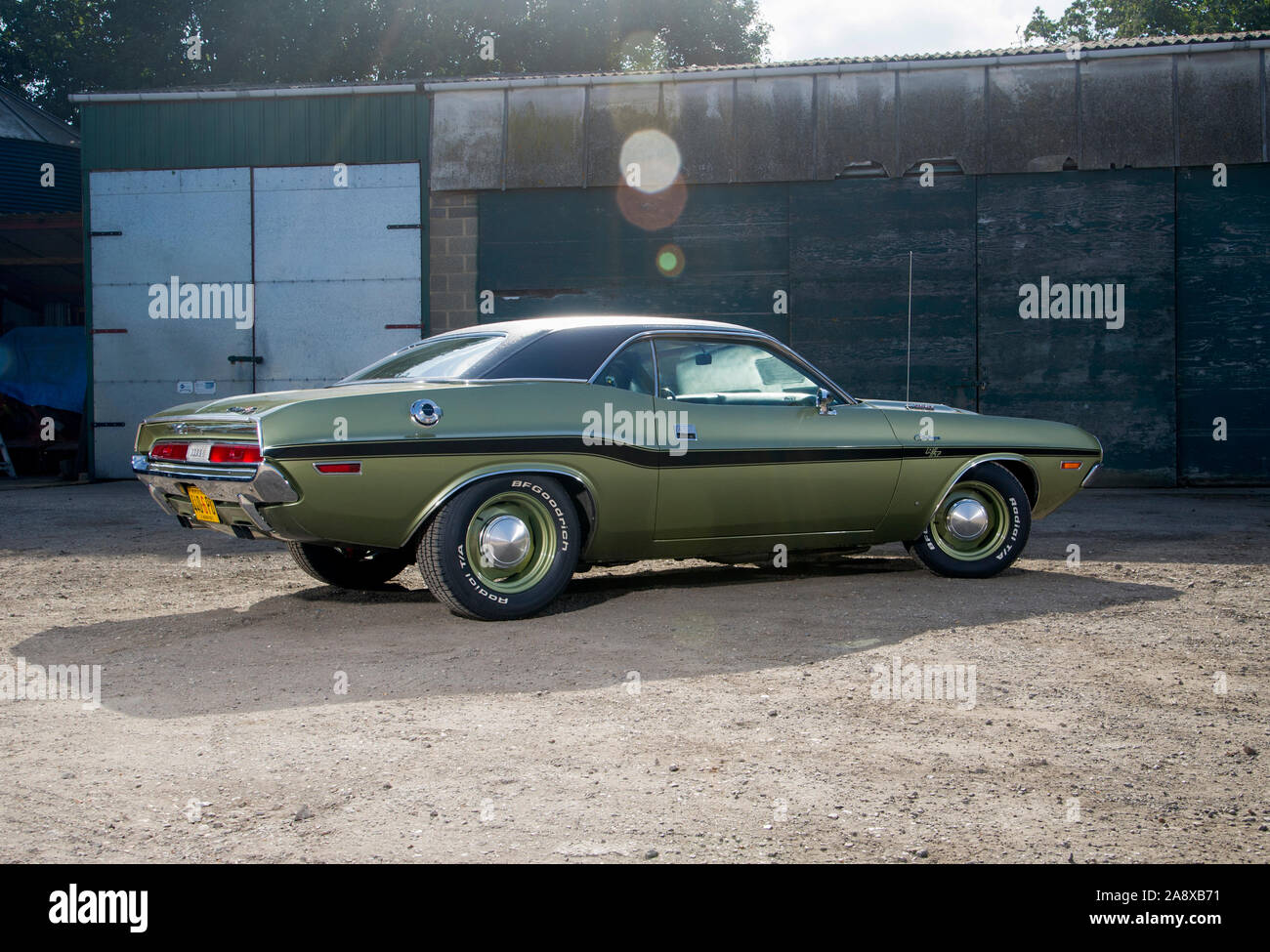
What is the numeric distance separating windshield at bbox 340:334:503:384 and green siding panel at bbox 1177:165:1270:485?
10.1m

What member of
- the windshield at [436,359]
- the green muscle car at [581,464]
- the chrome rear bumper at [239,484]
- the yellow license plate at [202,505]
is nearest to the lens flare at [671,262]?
the green muscle car at [581,464]

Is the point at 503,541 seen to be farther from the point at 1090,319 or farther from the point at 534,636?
the point at 1090,319

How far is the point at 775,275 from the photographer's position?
1358cm

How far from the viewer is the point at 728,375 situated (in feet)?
19.1

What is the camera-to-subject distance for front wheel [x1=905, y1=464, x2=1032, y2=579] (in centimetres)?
632

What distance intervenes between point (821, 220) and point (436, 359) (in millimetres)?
8789

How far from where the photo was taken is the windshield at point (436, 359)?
5.34 metres

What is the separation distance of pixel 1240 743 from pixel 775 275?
35.1 feet

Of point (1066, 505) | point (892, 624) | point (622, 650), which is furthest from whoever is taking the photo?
point (1066, 505)

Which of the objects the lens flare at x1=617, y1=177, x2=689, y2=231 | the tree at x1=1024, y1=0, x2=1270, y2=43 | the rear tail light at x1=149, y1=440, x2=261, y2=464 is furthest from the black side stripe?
the tree at x1=1024, y1=0, x2=1270, y2=43

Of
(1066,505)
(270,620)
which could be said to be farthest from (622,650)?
(1066,505)

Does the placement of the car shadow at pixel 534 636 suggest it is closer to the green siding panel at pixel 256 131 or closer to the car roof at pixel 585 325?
the car roof at pixel 585 325

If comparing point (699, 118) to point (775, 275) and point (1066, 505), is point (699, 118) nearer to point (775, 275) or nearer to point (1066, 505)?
point (775, 275)

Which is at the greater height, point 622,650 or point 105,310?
point 105,310
